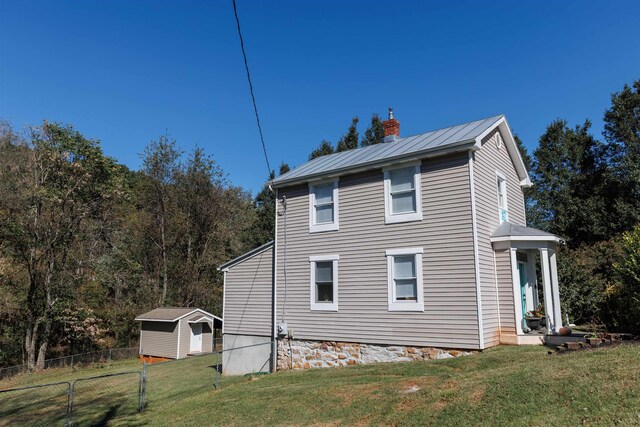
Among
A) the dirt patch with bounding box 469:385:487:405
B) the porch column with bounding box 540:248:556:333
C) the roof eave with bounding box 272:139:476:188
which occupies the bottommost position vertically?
the dirt patch with bounding box 469:385:487:405

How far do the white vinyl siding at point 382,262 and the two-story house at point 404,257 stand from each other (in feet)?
0.10

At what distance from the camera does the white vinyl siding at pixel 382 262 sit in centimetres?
→ 1115

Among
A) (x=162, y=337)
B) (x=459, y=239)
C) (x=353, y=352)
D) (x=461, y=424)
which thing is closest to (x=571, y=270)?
(x=459, y=239)

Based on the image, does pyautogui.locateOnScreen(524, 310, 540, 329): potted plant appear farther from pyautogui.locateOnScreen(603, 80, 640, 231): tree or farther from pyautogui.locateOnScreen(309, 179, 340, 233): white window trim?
pyautogui.locateOnScreen(603, 80, 640, 231): tree

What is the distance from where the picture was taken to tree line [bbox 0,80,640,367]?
2444 centimetres

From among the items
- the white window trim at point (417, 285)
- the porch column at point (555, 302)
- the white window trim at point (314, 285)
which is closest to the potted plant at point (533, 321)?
the porch column at point (555, 302)

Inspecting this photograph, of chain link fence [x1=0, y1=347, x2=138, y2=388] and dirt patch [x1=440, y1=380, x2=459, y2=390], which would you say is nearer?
dirt patch [x1=440, y1=380, x2=459, y2=390]

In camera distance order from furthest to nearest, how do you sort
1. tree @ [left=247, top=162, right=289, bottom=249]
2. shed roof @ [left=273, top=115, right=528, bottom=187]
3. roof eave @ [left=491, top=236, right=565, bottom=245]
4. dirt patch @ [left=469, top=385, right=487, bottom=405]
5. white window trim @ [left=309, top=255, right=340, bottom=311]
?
1. tree @ [left=247, top=162, right=289, bottom=249]
2. white window trim @ [left=309, top=255, right=340, bottom=311]
3. shed roof @ [left=273, top=115, right=528, bottom=187]
4. roof eave @ [left=491, top=236, right=565, bottom=245]
5. dirt patch @ [left=469, top=385, right=487, bottom=405]

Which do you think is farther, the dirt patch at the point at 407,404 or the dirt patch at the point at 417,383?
the dirt patch at the point at 417,383

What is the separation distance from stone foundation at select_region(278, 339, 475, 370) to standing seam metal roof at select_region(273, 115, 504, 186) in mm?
5539

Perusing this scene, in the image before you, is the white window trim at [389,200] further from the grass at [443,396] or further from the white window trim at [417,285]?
the grass at [443,396]

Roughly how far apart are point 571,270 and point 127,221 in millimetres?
29225

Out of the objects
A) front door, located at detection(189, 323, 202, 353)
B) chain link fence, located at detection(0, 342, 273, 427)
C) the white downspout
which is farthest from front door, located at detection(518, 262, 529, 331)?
front door, located at detection(189, 323, 202, 353)

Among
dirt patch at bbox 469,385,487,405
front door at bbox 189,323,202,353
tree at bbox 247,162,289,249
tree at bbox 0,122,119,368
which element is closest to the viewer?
dirt patch at bbox 469,385,487,405
